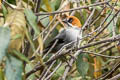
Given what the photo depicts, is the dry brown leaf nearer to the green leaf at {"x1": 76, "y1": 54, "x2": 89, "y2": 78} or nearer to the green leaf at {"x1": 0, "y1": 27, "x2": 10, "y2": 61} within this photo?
the green leaf at {"x1": 0, "y1": 27, "x2": 10, "y2": 61}

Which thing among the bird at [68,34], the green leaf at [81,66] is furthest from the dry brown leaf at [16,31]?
the bird at [68,34]

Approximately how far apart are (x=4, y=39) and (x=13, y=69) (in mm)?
115

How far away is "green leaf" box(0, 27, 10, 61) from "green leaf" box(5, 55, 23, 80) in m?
0.04

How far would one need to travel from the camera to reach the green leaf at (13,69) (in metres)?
1.15

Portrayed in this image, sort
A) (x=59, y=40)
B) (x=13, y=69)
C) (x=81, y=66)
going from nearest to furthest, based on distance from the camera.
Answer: (x=13, y=69), (x=81, y=66), (x=59, y=40)

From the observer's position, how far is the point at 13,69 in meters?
1.15

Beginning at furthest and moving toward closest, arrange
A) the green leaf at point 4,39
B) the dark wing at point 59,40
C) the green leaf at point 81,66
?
1. the dark wing at point 59,40
2. the green leaf at point 81,66
3. the green leaf at point 4,39

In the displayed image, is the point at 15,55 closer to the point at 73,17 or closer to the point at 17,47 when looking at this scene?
the point at 17,47

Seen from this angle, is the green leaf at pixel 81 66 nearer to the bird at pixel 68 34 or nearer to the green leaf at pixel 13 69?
the bird at pixel 68 34

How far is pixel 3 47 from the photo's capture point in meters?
1.12

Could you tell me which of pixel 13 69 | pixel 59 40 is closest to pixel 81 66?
pixel 59 40

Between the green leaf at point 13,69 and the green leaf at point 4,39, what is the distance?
0.15 feet

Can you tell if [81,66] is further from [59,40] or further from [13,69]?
[13,69]

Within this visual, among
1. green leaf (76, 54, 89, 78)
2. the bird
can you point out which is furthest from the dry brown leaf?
the bird
